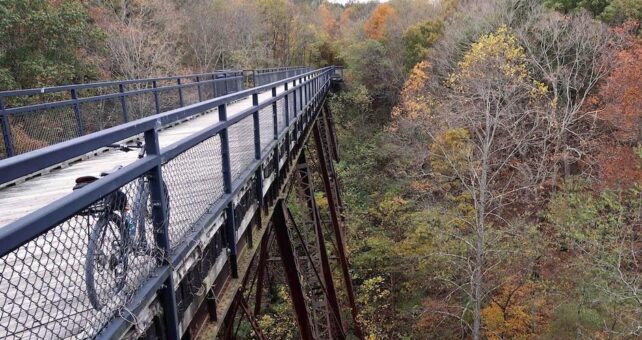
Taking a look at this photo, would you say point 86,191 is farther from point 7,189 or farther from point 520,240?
point 520,240

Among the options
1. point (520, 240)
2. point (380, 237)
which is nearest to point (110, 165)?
point (520, 240)

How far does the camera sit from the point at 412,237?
52.7 feet

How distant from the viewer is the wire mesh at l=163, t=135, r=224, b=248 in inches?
123

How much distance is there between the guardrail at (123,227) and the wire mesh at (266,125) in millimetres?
879

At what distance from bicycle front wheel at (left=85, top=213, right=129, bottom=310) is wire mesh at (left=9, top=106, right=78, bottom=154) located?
6.09 metres

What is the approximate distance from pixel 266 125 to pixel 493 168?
14.6m

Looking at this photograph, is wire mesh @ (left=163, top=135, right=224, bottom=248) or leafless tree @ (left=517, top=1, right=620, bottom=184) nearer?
wire mesh @ (left=163, top=135, right=224, bottom=248)

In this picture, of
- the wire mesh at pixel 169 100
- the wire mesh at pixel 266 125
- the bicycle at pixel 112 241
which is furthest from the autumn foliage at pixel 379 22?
the bicycle at pixel 112 241

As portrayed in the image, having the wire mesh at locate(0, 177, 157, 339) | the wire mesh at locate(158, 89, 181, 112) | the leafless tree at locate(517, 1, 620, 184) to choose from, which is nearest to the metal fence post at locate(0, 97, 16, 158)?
the wire mesh at locate(0, 177, 157, 339)

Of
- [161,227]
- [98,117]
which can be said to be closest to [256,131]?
[161,227]

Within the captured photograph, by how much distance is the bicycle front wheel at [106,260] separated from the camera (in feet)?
7.08

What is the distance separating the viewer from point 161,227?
2566mm

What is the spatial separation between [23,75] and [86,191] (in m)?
16.6

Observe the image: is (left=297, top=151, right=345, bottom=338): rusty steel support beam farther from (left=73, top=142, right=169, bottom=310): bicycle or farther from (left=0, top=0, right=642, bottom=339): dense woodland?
(left=73, top=142, right=169, bottom=310): bicycle
